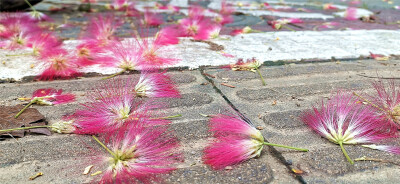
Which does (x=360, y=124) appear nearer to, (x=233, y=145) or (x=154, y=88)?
(x=233, y=145)

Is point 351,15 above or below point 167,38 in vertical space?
below

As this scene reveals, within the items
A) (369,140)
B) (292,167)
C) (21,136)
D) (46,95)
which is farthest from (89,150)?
(369,140)

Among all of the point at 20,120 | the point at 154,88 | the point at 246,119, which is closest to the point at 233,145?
the point at 246,119

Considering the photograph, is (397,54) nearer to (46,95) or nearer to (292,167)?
(292,167)

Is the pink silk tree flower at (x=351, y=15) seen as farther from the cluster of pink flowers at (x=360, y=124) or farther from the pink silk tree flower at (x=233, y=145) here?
the pink silk tree flower at (x=233, y=145)

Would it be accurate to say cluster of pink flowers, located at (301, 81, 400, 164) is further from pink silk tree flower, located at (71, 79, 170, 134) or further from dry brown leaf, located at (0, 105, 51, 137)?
dry brown leaf, located at (0, 105, 51, 137)

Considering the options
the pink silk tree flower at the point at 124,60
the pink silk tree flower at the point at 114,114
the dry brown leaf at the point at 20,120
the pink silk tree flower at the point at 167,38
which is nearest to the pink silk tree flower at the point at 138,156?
the pink silk tree flower at the point at 114,114

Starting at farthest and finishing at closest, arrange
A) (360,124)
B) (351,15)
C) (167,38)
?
(351,15) → (167,38) → (360,124)
